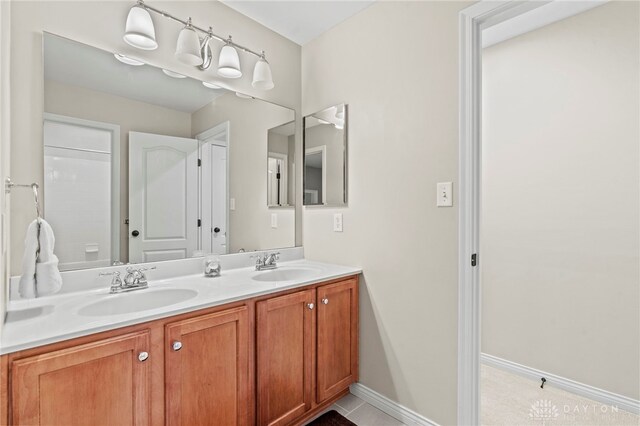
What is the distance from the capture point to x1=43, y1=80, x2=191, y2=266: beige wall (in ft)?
4.61

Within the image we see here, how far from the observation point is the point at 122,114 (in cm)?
159

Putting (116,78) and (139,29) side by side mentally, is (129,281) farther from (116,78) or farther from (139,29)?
(139,29)

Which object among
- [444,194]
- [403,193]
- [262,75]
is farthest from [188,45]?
[444,194]

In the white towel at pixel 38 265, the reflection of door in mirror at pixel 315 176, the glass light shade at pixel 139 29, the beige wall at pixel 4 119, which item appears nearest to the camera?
the beige wall at pixel 4 119

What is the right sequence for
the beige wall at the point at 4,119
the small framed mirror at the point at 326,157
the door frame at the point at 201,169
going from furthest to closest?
1. the small framed mirror at the point at 326,157
2. the door frame at the point at 201,169
3. the beige wall at the point at 4,119

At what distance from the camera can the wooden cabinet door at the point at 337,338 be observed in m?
1.69

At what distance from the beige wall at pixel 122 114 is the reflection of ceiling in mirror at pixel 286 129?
628 mm

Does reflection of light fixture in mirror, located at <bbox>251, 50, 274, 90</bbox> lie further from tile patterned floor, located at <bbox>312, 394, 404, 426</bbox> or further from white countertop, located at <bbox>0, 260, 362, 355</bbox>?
tile patterned floor, located at <bbox>312, 394, 404, 426</bbox>

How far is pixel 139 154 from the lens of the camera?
163 cm

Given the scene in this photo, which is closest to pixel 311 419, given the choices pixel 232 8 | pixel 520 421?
pixel 520 421

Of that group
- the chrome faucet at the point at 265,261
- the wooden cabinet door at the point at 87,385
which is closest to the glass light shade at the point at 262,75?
the chrome faucet at the point at 265,261

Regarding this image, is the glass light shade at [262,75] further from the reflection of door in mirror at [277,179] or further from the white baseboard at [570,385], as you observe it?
the white baseboard at [570,385]

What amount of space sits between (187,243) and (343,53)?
1573mm

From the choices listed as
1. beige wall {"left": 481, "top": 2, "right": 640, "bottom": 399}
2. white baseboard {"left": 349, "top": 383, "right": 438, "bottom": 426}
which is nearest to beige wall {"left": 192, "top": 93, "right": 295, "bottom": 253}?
white baseboard {"left": 349, "top": 383, "right": 438, "bottom": 426}
